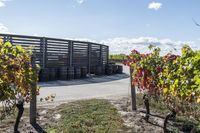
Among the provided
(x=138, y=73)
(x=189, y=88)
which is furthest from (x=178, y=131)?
(x=189, y=88)

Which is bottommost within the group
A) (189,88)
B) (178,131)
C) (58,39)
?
(178,131)

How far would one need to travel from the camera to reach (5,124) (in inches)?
279

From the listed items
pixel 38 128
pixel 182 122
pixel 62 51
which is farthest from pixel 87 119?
pixel 62 51

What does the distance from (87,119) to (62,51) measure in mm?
12143

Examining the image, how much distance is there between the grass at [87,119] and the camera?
23.2 ft

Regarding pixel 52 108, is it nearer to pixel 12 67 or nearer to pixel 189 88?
pixel 12 67

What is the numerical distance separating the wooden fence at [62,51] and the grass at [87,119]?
810cm

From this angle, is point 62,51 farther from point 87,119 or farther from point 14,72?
point 14,72

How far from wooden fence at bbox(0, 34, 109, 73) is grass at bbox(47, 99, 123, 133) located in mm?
8097

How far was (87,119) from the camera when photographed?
25.5 feet

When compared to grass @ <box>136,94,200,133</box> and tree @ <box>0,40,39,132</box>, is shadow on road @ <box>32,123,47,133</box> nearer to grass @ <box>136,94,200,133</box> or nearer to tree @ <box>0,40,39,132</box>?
tree @ <box>0,40,39,132</box>

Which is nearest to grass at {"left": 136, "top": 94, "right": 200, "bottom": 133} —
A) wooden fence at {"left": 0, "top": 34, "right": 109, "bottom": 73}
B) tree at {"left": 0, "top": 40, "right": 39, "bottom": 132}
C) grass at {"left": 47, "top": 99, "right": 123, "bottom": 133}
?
grass at {"left": 47, "top": 99, "right": 123, "bottom": 133}

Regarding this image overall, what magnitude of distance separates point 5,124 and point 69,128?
1.29m

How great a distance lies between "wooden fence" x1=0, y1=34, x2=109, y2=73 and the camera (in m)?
17.7
